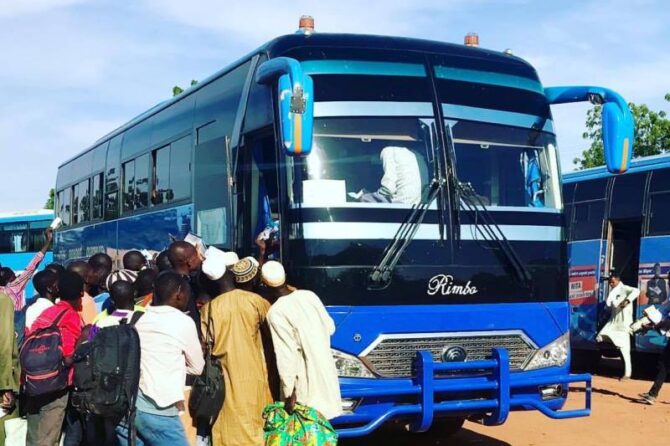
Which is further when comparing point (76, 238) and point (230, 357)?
point (76, 238)

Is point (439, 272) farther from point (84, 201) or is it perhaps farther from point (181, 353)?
point (84, 201)

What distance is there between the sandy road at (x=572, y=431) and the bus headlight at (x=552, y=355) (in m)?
1.86

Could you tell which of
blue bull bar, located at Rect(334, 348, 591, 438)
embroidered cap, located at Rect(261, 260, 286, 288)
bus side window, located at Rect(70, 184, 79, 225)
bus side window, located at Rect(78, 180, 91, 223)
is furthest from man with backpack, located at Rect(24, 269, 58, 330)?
bus side window, located at Rect(70, 184, 79, 225)

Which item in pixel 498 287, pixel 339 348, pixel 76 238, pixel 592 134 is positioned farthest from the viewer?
pixel 592 134

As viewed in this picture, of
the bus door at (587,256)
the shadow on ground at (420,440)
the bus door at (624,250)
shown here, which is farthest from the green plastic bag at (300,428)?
the bus door at (624,250)

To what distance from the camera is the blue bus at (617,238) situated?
12.5 m

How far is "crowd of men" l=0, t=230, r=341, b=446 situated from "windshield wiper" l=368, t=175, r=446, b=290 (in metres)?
0.74

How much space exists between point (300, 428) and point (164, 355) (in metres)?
0.93

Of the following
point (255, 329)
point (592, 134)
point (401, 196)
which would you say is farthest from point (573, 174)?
point (592, 134)

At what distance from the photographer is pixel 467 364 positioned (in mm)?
5805

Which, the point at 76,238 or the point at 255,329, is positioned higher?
the point at 76,238

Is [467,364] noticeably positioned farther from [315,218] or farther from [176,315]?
[176,315]

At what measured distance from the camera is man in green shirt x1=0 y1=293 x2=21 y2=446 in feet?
18.4

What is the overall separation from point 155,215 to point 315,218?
369 cm
